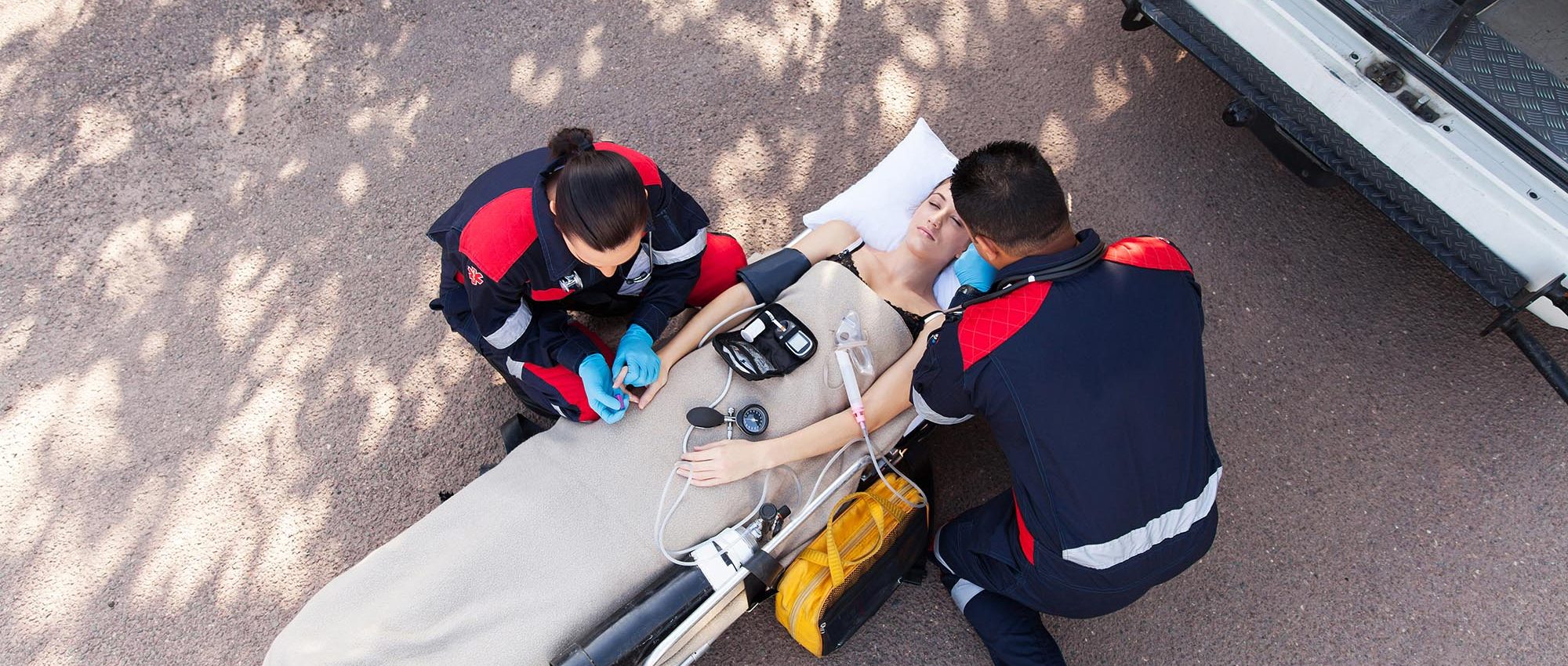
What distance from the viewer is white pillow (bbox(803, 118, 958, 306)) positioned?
3.14 m

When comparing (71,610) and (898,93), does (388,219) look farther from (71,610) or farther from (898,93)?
(898,93)

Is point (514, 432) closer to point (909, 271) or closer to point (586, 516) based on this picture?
point (586, 516)

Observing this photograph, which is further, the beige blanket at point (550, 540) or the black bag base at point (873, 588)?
the black bag base at point (873, 588)

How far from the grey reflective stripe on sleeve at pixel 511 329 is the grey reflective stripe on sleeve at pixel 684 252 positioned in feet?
1.35

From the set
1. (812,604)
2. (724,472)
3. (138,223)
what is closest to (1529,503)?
(812,604)

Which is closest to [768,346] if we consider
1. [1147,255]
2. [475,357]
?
[1147,255]

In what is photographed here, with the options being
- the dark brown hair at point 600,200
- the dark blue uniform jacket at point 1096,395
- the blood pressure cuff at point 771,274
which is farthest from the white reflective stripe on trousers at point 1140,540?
the dark brown hair at point 600,200

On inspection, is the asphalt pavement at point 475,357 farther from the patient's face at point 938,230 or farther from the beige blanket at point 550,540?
the patient's face at point 938,230

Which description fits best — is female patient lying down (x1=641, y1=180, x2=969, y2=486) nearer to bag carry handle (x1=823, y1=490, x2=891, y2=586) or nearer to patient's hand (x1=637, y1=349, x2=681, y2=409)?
patient's hand (x1=637, y1=349, x2=681, y2=409)

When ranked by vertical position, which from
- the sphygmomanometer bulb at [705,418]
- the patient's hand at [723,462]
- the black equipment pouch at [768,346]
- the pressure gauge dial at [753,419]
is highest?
the black equipment pouch at [768,346]

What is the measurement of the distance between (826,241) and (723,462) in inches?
35.4

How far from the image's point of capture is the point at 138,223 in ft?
11.2

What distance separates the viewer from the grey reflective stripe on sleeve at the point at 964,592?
2.80 metres

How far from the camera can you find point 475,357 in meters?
3.25
